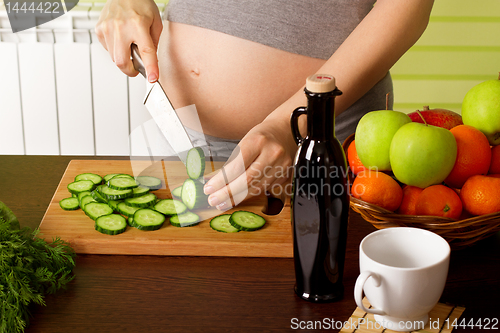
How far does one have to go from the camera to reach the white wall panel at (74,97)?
263 centimetres

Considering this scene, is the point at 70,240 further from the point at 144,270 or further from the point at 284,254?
the point at 284,254

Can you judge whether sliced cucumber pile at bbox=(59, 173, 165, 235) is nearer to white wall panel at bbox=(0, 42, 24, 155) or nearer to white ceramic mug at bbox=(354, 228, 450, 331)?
white ceramic mug at bbox=(354, 228, 450, 331)

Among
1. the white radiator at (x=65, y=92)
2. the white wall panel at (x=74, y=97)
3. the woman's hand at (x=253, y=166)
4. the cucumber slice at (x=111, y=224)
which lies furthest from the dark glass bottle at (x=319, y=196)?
the white wall panel at (x=74, y=97)

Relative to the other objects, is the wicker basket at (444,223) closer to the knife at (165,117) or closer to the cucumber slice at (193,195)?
the cucumber slice at (193,195)

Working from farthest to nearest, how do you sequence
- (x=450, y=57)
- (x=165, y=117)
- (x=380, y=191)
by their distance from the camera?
1. (x=450, y=57)
2. (x=165, y=117)
3. (x=380, y=191)

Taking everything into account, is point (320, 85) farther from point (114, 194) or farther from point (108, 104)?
point (108, 104)

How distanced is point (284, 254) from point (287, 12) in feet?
2.58

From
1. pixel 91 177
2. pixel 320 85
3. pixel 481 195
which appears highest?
pixel 320 85

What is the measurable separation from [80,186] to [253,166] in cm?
51

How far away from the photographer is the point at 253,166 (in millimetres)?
1187

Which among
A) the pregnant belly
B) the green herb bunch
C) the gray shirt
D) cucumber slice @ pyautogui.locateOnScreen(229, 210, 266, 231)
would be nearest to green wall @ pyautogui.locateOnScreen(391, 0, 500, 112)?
the gray shirt

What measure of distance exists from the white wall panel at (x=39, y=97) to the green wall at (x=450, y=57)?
2064mm

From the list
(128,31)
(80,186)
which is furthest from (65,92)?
(80,186)

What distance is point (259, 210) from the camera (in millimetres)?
1215
